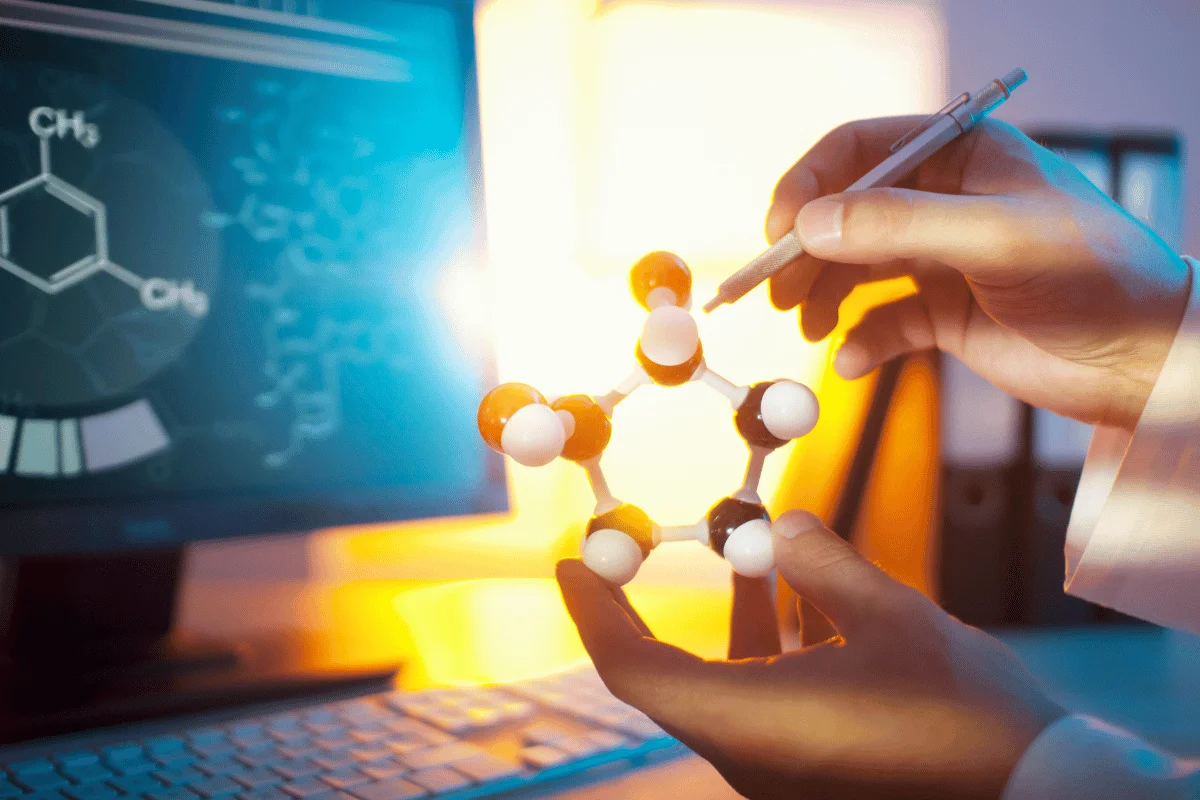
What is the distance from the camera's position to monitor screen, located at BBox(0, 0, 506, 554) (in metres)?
0.55

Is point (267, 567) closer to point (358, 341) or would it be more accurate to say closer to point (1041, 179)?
point (358, 341)

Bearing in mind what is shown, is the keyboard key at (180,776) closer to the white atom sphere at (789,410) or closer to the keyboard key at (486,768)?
the keyboard key at (486,768)

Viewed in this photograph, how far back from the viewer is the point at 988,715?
0.31 meters

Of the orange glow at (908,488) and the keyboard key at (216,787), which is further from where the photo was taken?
the orange glow at (908,488)

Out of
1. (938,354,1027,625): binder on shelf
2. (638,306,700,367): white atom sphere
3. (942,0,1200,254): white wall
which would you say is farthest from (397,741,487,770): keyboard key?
(942,0,1200,254): white wall

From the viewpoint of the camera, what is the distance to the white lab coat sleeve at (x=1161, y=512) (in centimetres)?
52

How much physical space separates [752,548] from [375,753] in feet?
0.69

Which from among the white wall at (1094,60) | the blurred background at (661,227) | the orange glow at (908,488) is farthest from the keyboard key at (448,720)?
the white wall at (1094,60)

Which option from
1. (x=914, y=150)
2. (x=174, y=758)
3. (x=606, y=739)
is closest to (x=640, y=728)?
(x=606, y=739)

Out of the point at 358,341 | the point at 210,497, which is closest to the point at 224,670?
the point at 210,497

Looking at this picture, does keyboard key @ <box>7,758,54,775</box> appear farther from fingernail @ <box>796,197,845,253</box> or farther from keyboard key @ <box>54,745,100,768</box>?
fingernail @ <box>796,197,845,253</box>

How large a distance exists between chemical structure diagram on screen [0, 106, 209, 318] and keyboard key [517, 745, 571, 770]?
0.40m

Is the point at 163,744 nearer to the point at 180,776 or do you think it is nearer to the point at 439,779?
the point at 180,776

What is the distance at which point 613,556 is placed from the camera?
41 centimetres
